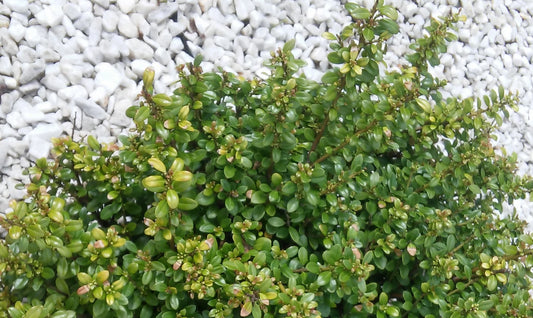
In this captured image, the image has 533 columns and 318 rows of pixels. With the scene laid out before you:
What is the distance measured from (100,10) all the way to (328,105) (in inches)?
68.4

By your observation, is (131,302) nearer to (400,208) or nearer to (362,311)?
(362,311)

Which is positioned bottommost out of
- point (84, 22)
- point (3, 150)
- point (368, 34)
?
point (3, 150)

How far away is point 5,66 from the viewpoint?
2.62 meters

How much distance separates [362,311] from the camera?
1896 mm

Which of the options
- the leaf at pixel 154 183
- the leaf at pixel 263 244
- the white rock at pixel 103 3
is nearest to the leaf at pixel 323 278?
the leaf at pixel 263 244

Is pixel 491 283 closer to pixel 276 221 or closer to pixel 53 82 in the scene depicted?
pixel 276 221

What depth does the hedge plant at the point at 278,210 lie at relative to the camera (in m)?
1.57

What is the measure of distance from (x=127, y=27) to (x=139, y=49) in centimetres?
17

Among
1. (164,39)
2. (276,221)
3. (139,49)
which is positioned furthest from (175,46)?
(276,221)

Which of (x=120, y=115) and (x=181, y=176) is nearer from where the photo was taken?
(x=181, y=176)

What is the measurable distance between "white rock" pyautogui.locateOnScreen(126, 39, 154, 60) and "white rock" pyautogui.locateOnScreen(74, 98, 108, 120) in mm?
433

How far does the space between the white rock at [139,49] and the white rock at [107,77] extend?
17 cm

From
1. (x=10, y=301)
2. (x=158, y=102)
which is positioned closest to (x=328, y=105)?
(x=158, y=102)

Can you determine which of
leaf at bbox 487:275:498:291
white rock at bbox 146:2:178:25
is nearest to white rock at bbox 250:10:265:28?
white rock at bbox 146:2:178:25
